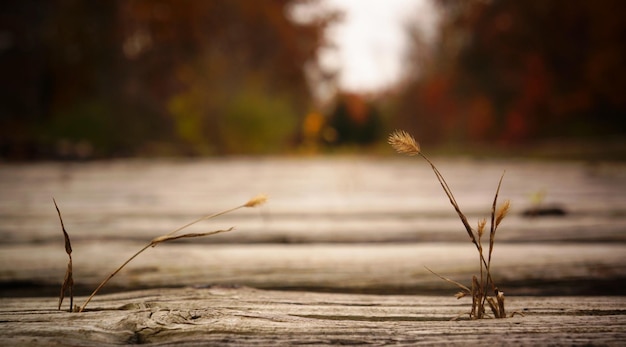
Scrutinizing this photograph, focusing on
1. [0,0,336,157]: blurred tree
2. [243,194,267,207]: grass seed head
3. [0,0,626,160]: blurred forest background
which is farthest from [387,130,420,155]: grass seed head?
[0,0,336,157]: blurred tree

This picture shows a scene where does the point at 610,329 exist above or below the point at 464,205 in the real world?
below

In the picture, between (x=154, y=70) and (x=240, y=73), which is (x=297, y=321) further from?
(x=240, y=73)

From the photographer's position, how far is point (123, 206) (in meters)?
2.19

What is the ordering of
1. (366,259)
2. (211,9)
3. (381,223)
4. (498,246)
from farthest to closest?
(211,9), (381,223), (498,246), (366,259)

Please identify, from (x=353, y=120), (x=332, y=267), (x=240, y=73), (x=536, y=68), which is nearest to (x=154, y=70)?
(x=240, y=73)

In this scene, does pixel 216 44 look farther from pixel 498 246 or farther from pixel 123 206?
pixel 498 246

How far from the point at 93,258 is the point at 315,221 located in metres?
0.83

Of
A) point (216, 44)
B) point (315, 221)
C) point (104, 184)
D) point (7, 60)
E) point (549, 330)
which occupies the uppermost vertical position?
point (216, 44)

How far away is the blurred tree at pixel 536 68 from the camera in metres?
16.7

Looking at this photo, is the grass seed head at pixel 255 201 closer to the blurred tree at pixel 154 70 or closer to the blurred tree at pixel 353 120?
the blurred tree at pixel 154 70

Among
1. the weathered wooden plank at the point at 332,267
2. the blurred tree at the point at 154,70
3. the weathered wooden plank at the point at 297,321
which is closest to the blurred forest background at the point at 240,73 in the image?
the blurred tree at the point at 154,70

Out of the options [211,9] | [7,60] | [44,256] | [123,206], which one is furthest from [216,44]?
[44,256]

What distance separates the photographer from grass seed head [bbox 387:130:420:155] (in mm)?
611

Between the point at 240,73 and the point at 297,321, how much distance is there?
16.5m
